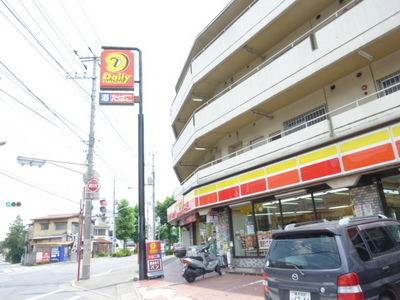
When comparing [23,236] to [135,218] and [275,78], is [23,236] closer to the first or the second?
[135,218]

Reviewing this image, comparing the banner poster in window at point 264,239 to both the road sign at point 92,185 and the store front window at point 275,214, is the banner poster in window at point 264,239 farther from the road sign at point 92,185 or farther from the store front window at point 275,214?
the road sign at point 92,185

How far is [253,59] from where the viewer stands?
15352mm

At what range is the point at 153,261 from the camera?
1352 cm

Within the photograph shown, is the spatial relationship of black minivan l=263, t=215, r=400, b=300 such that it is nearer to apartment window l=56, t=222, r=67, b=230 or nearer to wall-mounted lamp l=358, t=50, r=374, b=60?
wall-mounted lamp l=358, t=50, r=374, b=60

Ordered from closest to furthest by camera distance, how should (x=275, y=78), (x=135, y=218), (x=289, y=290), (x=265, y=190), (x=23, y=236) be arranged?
(x=289, y=290) → (x=265, y=190) → (x=275, y=78) → (x=23, y=236) → (x=135, y=218)

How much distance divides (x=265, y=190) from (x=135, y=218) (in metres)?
48.4

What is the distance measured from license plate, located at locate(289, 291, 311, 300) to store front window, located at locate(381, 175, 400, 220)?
645 centimetres

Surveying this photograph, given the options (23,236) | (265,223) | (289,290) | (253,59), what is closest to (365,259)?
(289,290)

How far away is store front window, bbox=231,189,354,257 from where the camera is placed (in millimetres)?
10354

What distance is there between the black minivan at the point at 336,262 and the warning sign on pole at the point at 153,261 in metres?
9.94

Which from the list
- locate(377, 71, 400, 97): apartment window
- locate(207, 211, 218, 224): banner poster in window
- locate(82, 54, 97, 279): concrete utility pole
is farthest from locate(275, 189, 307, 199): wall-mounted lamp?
locate(82, 54, 97, 279): concrete utility pole

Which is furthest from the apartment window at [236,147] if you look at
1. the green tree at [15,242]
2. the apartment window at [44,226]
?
the green tree at [15,242]

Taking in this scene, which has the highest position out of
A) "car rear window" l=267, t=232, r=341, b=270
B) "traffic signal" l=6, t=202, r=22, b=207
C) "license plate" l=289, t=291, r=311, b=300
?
"traffic signal" l=6, t=202, r=22, b=207

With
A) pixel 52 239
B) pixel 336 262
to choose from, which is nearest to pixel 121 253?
pixel 52 239
